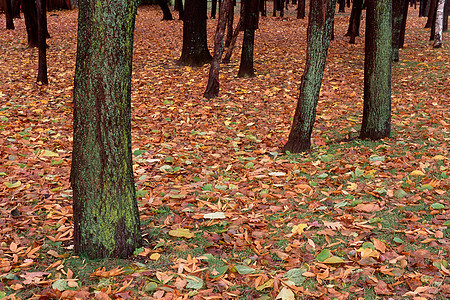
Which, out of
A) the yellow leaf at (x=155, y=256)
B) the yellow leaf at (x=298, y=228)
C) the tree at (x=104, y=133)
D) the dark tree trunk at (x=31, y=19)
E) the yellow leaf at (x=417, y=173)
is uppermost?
the dark tree trunk at (x=31, y=19)

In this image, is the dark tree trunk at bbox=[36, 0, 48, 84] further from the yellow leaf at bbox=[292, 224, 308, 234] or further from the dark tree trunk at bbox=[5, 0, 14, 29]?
the dark tree trunk at bbox=[5, 0, 14, 29]

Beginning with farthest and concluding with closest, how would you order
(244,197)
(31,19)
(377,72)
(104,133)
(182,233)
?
(31,19)
(377,72)
(244,197)
(182,233)
(104,133)

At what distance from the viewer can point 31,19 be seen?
38.4 ft

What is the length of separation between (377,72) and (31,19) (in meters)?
9.79

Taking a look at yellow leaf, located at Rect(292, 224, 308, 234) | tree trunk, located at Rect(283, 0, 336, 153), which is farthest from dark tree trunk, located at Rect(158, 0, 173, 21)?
yellow leaf, located at Rect(292, 224, 308, 234)

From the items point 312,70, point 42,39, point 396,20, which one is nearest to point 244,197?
point 312,70

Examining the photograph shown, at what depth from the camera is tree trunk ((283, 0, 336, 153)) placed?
5465mm

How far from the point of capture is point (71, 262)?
336 cm

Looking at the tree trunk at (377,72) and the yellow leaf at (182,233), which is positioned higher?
the tree trunk at (377,72)

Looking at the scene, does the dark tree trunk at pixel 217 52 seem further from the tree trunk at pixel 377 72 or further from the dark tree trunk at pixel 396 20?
the dark tree trunk at pixel 396 20

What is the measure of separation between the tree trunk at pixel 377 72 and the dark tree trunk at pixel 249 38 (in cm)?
372

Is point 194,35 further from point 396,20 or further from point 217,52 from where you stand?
point 396,20

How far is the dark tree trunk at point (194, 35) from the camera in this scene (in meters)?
10.6

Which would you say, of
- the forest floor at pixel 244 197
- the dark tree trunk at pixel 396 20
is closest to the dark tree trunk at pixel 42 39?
the forest floor at pixel 244 197
